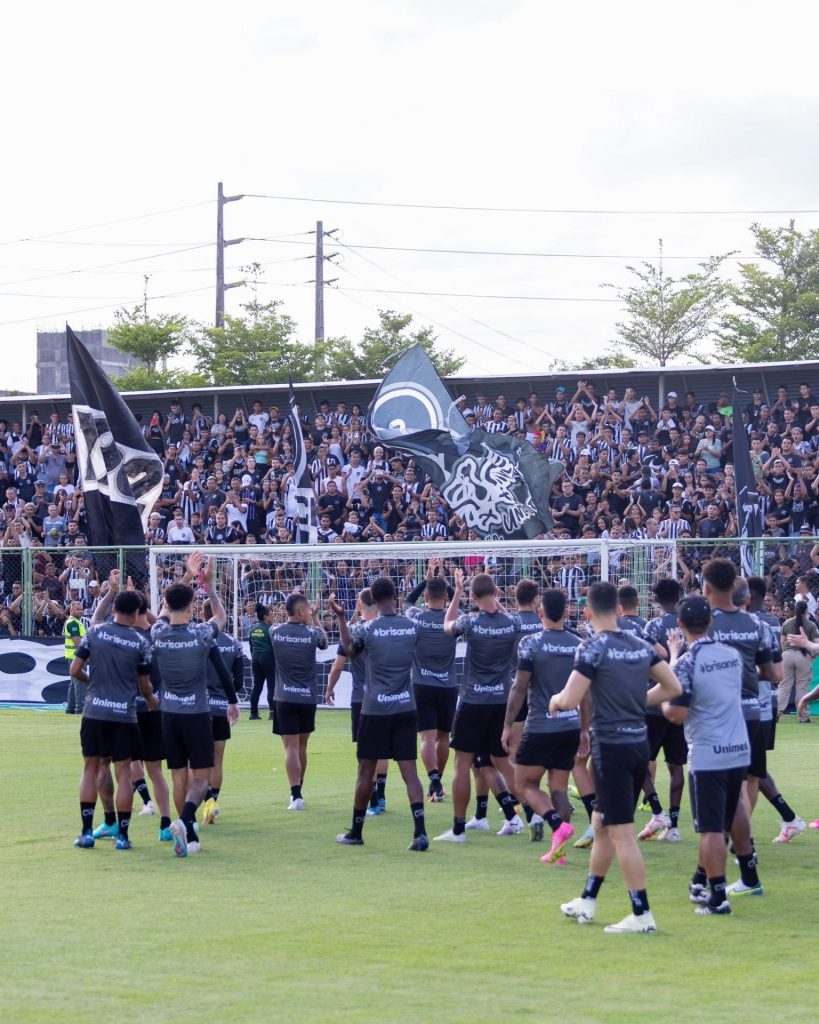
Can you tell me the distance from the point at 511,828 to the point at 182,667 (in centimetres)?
311

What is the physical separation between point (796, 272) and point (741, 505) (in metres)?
32.3

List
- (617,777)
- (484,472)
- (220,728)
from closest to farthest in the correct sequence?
(617,777) → (220,728) → (484,472)

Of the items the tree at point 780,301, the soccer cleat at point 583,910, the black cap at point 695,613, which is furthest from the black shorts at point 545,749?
the tree at point 780,301

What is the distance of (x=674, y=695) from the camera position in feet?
25.8

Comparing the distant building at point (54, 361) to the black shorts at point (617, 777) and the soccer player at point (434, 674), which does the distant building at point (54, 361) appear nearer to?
the soccer player at point (434, 674)

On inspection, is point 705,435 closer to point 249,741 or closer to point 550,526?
point 550,526

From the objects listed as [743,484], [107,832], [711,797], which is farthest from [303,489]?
[711,797]

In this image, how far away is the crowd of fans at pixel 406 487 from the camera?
23875 millimetres

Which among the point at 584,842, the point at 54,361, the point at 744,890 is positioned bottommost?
the point at 584,842

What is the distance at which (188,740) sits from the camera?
1070 cm

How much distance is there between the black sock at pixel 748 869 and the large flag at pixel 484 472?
12182 mm

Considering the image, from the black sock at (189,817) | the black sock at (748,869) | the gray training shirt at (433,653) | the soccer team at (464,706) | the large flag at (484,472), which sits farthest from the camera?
the large flag at (484,472)

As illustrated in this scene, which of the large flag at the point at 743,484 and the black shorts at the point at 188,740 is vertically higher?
the large flag at the point at 743,484

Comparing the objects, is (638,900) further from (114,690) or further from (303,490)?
(303,490)
